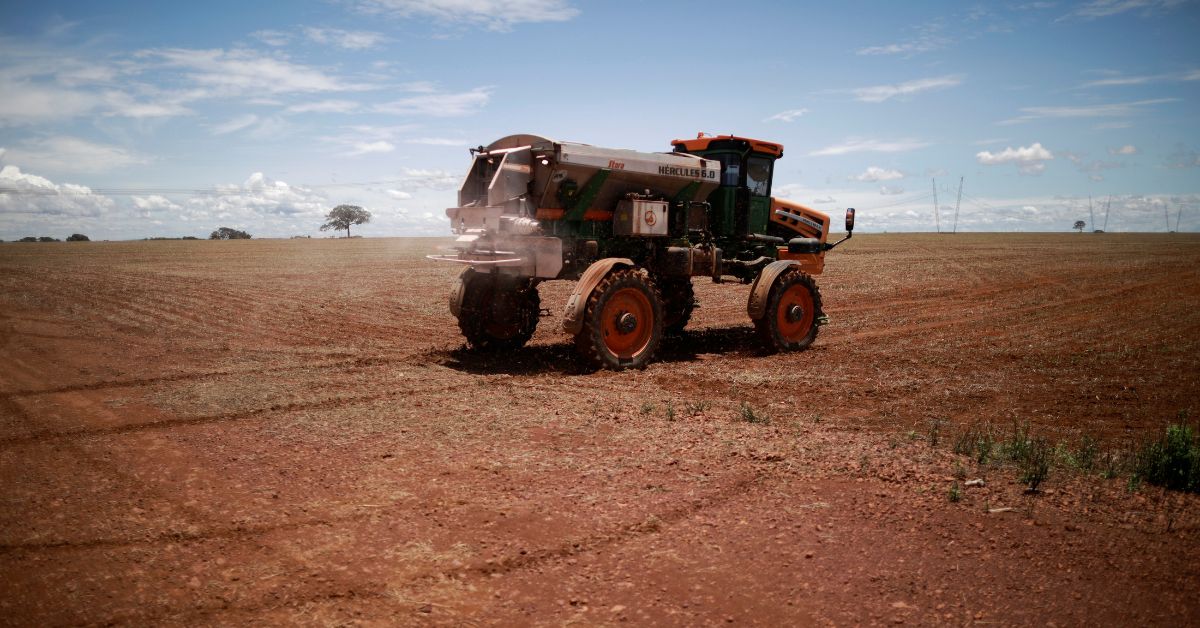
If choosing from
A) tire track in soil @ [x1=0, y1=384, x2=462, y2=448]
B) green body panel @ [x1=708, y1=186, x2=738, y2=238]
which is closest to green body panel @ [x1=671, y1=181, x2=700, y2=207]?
green body panel @ [x1=708, y1=186, x2=738, y2=238]

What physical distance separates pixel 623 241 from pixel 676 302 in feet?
5.95

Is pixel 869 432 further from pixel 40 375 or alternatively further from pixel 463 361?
pixel 40 375

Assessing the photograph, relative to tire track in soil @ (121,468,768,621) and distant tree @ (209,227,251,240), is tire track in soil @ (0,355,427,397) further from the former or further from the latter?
distant tree @ (209,227,251,240)

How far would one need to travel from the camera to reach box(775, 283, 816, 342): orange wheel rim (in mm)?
11664

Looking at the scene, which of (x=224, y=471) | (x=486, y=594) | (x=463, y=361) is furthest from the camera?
(x=463, y=361)

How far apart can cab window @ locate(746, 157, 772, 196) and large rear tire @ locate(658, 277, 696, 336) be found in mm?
2046

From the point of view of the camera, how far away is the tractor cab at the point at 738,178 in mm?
12078

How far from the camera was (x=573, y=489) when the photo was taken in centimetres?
531

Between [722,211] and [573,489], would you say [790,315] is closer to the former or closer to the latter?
[722,211]

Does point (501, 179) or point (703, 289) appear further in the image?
point (703, 289)

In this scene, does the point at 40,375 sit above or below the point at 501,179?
below

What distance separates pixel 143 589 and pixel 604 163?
764 cm

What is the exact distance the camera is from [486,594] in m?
3.87

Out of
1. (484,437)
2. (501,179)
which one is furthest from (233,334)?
(484,437)
